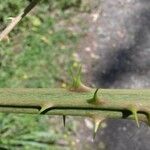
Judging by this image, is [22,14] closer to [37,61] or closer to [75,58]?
[37,61]

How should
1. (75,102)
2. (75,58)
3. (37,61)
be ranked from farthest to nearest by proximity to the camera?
(75,58) → (37,61) → (75,102)

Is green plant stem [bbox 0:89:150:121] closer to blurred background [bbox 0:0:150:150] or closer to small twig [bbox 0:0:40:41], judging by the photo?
small twig [bbox 0:0:40:41]

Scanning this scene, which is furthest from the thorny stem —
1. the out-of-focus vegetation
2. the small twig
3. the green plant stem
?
the out-of-focus vegetation

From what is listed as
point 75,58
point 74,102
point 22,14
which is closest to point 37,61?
point 75,58

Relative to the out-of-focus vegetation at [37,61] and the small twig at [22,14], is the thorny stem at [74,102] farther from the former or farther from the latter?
the out-of-focus vegetation at [37,61]

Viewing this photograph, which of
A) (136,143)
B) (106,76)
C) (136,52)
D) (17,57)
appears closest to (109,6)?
(136,52)

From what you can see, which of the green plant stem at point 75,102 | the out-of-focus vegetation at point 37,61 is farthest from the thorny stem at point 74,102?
the out-of-focus vegetation at point 37,61
